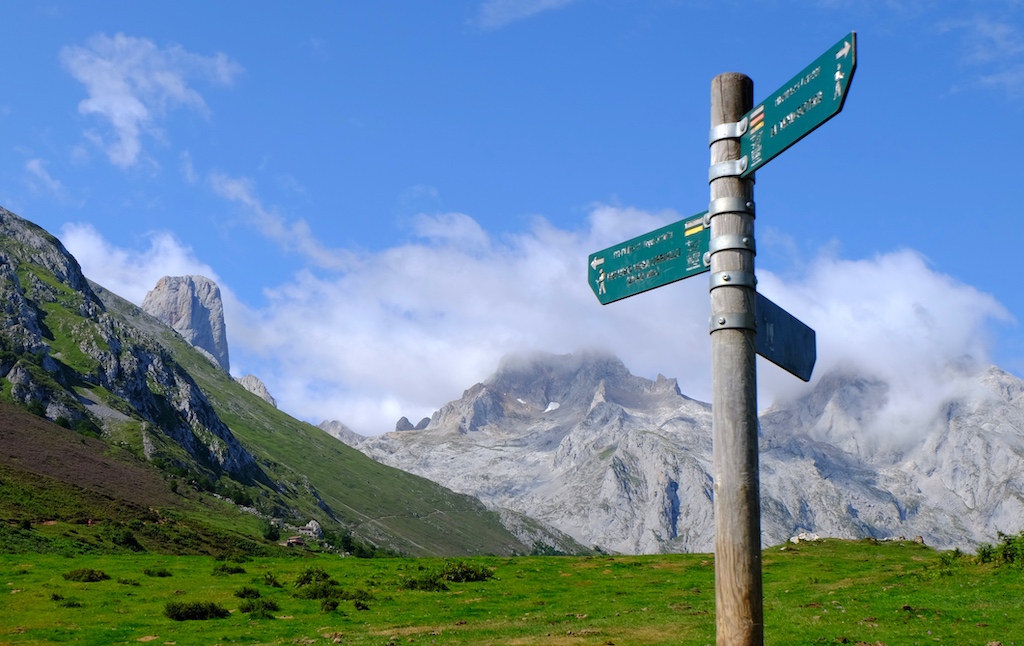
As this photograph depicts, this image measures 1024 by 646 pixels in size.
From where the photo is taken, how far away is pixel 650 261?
1026cm

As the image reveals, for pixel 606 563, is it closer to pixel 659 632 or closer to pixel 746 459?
pixel 659 632

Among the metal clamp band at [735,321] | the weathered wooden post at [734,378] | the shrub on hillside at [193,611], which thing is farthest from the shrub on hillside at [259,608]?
the metal clamp band at [735,321]

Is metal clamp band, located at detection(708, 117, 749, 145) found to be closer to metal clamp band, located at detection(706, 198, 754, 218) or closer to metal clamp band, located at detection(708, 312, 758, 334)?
metal clamp band, located at detection(706, 198, 754, 218)

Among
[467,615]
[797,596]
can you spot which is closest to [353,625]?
[467,615]

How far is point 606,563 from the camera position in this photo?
225 ft

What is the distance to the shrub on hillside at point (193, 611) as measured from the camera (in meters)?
46.1

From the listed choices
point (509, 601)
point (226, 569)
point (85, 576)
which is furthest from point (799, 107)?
point (226, 569)

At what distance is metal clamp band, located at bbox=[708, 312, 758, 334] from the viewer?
29.8 feet

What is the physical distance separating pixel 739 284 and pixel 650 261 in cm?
136

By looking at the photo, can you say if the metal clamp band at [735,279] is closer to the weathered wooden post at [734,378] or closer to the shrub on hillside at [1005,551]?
the weathered wooden post at [734,378]

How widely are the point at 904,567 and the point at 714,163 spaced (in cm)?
5647

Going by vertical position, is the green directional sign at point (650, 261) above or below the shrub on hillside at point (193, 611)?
above

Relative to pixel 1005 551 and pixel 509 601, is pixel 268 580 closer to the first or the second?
pixel 509 601

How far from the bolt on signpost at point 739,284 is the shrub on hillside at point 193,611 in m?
43.2
